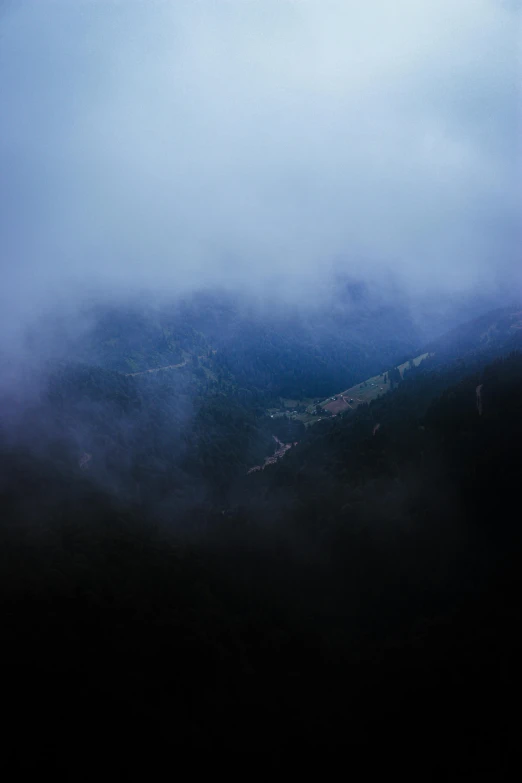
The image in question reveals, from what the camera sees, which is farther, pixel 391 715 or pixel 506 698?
pixel 391 715

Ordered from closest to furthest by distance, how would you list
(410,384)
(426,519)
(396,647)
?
(396,647) < (426,519) < (410,384)

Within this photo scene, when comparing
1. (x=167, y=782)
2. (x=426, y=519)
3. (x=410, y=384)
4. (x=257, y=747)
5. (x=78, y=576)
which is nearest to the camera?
(x=167, y=782)

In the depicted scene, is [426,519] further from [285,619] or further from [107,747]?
[107,747]

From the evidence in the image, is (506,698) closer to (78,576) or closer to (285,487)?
(78,576)

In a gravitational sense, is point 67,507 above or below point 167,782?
above

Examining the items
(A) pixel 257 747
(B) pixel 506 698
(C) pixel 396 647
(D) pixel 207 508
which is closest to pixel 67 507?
(D) pixel 207 508

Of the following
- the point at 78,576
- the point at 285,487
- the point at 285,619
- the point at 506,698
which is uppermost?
the point at 285,487
